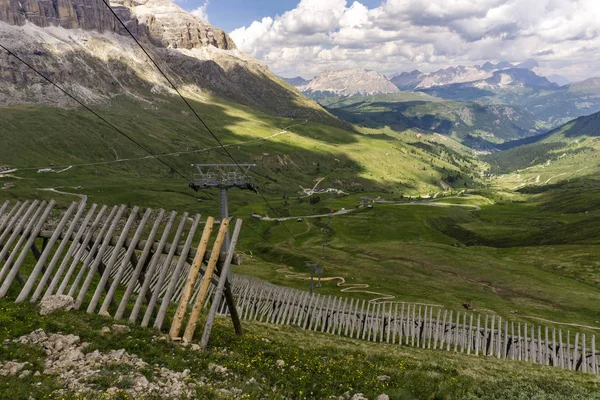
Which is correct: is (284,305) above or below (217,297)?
above

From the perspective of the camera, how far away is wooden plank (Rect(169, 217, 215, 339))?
1384cm

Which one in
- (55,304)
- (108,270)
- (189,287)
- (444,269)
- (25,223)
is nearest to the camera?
(55,304)

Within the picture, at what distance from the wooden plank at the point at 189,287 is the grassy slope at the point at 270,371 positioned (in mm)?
707

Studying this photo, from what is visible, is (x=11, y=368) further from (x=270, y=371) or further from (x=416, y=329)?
(x=416, y=329)

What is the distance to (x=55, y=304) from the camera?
1412 centimetres

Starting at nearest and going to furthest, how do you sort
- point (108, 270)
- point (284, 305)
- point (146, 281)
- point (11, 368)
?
1. point (11, 368)
2. point (146, 281)
3. point (108, 270)
4. point (284, 305)

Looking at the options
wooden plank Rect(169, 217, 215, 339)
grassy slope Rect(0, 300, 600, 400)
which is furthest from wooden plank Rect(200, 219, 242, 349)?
wooden plank Rect(169, 217, 215, 339)

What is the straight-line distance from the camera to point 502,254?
9356cm

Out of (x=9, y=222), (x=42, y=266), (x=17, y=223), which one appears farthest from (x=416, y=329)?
(x=9, y=222)

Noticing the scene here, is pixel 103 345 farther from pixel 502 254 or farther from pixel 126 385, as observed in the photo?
pixel 502 254

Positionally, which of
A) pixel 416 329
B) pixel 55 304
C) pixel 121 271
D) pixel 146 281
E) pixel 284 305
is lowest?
pixel 55 304

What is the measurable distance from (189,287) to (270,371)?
4493mm

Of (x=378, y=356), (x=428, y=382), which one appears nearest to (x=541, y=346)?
(x=378, y=356)

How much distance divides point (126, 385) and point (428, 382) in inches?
398
